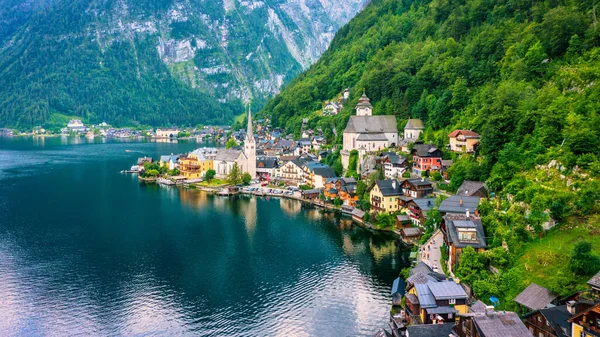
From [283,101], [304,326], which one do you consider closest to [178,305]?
[304,326]

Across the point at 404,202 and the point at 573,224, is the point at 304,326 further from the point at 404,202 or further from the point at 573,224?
the point at 404,202

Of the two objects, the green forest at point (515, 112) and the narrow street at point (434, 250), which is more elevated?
the green forest at point (515, 112)

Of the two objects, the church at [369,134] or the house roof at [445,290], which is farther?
the church at [369,134]

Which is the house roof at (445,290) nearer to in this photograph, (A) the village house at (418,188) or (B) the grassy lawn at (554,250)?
(B) the grassy lawn at (554,250)

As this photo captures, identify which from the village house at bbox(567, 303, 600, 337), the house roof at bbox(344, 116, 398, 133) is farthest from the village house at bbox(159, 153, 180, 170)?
the village house at bbox(567, 303, 600, 337)

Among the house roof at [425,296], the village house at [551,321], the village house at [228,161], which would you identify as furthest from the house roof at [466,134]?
the village house at [228,161]

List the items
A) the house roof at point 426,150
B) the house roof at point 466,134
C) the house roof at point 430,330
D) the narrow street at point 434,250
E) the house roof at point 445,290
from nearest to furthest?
the house roof at point 430,330, the house roof at point 445,290, the narrow street at point 434,250, the house roof at point 466,134, the house roof at point 426,150

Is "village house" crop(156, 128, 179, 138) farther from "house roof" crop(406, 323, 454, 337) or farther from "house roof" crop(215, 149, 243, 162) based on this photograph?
"house roof" crop(406, 323, 454, 337)

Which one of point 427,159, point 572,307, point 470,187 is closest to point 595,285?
point 572,307
